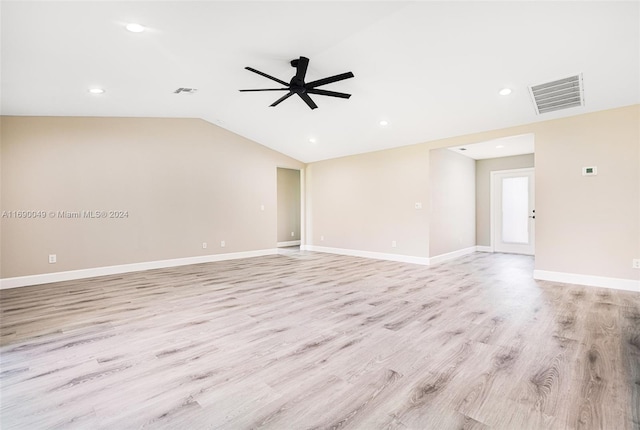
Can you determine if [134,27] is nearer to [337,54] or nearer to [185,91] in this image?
[185,91]

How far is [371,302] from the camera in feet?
12.1

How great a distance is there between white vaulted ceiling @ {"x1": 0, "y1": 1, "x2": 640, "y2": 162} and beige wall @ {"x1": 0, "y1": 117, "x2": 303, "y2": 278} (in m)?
0.51

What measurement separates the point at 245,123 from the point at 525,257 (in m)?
6.81

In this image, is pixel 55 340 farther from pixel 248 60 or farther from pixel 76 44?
pixel 248 60

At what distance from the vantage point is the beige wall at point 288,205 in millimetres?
9703

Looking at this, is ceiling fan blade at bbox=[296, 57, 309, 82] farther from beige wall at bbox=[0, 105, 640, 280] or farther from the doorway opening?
the doorway opening

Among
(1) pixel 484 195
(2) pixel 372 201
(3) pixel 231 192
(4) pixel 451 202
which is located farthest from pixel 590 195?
(3) pixel 231 192

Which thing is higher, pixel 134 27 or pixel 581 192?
pixel 134 27

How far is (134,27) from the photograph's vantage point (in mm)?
2809

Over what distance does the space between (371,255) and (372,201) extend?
126 cm

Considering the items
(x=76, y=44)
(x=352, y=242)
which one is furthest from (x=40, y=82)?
(x=352, y=242)

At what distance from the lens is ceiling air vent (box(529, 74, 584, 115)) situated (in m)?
3.75

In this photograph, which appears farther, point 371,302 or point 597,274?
point 597,274

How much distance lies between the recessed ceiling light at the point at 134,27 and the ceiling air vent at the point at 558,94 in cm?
450
